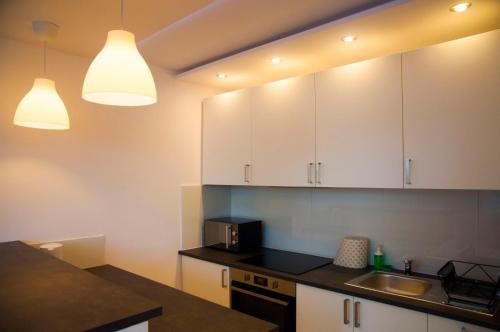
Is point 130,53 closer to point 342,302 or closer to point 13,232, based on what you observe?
point 13,232

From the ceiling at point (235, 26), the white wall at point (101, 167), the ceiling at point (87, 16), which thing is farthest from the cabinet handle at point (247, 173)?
the ceiling at point (87, 16)

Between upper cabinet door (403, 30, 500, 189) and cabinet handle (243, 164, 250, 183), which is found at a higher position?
upper cabinet door (403, 30, 500, 189)

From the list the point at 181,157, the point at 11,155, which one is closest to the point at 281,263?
the point at 181,157

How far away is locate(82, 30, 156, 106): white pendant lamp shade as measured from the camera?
1.19 m

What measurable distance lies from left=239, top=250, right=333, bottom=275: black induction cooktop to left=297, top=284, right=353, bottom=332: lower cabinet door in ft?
0.59

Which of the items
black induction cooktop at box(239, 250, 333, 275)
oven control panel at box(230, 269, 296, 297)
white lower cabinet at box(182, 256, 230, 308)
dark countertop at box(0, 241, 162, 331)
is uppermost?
dark countertop at box(0, 241, 162, 331)

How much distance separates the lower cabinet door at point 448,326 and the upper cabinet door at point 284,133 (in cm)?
108

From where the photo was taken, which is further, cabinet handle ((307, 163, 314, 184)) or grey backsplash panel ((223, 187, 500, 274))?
cabinet handle ((307, 163, 314, 184))

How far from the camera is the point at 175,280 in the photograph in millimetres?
2980

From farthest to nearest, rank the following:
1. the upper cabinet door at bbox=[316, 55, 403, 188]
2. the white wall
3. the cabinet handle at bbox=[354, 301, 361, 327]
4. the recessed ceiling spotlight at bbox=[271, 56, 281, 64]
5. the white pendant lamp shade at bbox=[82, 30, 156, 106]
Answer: the recessed ceiling spotlight at bbox=[271, 56, 281, 64]
the white wall
the upper cabinet door at bbox=[316, 55, 403, 188]
the cabinet handle at bbox=[354, 301, 361, 327]
the white pendant lamp shade at bbox=[82, 30, 156, 106]

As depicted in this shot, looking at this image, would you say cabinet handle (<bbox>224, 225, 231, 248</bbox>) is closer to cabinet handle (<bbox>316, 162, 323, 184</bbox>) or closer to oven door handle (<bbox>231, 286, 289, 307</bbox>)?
oven door handle (<bbox>231, 286, 289, 307</bbox>)

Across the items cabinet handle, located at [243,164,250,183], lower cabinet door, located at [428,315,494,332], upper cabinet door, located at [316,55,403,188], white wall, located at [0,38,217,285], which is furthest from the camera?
cabinet handle, located at [243,164,250,183]

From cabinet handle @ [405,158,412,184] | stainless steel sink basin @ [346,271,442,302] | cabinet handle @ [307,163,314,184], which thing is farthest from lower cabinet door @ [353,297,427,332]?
cabinet handle @ [307,163,314,184]

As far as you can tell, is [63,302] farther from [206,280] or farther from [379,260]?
[379,260]
